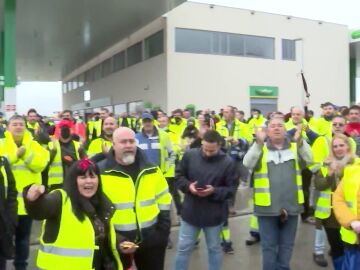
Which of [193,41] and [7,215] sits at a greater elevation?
[193,41]

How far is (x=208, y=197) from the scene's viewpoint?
15.5 ft

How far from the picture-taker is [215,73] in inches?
1022

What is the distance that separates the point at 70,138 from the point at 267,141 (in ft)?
9.83

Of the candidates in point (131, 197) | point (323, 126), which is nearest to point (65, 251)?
point (131, 197)

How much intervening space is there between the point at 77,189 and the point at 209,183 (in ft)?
6.62

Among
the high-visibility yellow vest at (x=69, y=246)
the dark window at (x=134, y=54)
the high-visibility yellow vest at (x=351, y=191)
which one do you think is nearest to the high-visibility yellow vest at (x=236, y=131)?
the high-visibility yellow vest at (x=351, y=191)

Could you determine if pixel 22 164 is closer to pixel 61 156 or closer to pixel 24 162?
pixel 24 162

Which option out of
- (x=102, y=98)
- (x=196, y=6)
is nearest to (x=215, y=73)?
(x=196, y=6)

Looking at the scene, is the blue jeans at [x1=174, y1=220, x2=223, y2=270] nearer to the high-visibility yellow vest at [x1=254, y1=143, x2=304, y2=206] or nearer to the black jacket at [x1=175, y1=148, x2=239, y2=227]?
the black jacket at [x1=175, y1=148, x2=239, y2=227]

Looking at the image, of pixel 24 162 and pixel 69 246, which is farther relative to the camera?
pixel 24 162

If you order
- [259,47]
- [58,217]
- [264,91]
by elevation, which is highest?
[259,47]

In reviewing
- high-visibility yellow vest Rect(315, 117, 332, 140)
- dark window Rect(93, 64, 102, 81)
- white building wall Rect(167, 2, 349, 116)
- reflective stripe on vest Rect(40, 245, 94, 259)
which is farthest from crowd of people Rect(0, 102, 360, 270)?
dark window Rect(93, 64, 102, 81)

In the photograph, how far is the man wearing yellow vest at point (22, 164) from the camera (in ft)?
16.7

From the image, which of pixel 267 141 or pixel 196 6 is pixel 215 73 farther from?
pixel 267 141
